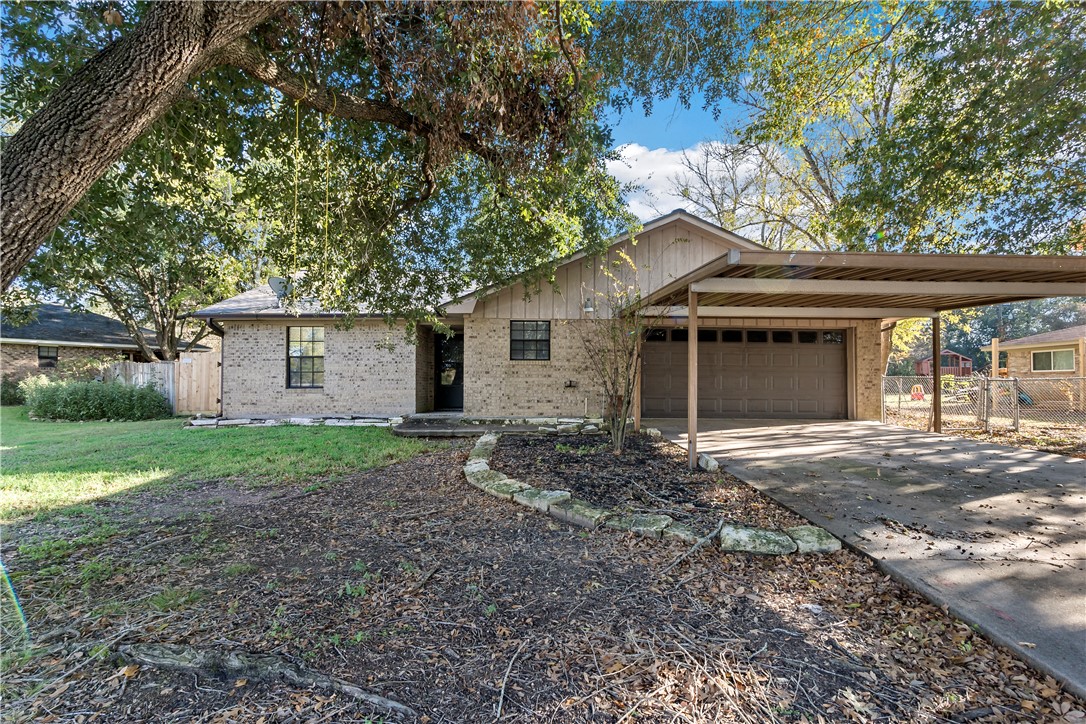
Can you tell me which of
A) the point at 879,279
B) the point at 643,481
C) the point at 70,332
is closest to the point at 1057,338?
the point at 879,279

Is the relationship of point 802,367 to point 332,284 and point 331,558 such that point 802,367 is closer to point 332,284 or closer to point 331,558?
point 332,284

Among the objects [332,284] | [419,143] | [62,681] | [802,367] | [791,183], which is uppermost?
[791,183]

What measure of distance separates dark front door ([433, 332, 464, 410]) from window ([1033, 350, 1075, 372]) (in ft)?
72.7

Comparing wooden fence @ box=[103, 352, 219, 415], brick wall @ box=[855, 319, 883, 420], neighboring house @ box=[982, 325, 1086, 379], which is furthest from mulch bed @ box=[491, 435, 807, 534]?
neighboring house @ box=[982, 325, 1086, 379]

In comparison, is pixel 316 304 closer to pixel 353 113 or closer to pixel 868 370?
pixel 353 113

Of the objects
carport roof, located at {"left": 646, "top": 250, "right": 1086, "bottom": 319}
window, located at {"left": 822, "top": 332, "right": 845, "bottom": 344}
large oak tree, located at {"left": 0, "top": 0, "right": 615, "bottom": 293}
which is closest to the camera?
large oak tree, located at {"left": 0, "top": 0, "right": 615, "bottom": 293}

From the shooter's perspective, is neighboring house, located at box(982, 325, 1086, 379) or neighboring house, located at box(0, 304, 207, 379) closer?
neighboring house, located at box(982, 325, 1086, 379)

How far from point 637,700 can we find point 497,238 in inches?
247

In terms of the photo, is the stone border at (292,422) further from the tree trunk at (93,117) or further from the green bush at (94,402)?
the tree trunk at (93,117)

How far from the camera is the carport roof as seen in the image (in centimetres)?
488

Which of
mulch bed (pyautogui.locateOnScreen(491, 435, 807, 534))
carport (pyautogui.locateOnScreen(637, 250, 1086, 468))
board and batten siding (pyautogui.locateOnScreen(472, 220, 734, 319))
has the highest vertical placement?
board and batten siding (pyautogui.locateOnScreen(472, 220, 734, 319))

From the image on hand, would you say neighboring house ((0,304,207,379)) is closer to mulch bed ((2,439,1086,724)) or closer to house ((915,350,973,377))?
mulch bed ((2,439,1086,724))

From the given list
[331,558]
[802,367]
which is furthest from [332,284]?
[802,367]

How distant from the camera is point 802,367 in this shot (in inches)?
449
